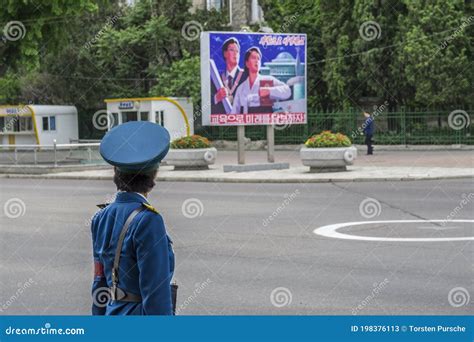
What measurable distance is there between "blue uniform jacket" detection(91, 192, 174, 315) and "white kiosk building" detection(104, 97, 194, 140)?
127 ft

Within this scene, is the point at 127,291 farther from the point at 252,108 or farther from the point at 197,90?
the point at 197,90

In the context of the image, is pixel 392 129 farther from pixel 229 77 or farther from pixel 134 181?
pixel 134 181

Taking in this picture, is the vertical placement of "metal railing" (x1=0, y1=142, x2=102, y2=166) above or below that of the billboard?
below

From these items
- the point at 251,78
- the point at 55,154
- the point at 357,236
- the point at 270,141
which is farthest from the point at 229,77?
the point at 357,236

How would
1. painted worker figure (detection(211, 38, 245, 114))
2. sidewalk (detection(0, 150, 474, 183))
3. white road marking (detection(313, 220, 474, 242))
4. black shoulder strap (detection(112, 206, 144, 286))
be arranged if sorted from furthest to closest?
1. painted worker figure (detection(211, 38, 245, 114))
2. sidewalk (detection(0, 150, 474, 183))
3. white road marking (detection(313, 220, 474, 242))
4. black shoulder strap (detection(112, 206, 144, 286))

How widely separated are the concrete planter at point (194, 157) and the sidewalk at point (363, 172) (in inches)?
16.2

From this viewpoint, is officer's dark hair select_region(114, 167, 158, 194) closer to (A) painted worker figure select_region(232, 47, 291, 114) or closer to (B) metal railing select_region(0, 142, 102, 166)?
(A) painted worker figure select_region(232, 47, 291, 114)

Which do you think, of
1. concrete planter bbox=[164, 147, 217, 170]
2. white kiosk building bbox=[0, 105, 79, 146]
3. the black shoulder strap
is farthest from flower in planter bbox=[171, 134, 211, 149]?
the black shoulder strap

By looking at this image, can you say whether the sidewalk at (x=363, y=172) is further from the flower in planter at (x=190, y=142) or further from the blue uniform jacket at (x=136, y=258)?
the blue uniform jacket at (x=136, y=258)

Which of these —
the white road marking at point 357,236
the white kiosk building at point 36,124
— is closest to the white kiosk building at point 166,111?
the white kiosk building at point 36,124

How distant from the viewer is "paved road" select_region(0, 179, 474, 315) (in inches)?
359

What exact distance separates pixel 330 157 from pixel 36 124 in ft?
84.0

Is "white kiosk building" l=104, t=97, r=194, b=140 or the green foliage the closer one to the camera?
"white kiosk building" l=104, t=97, r=194, b=140
